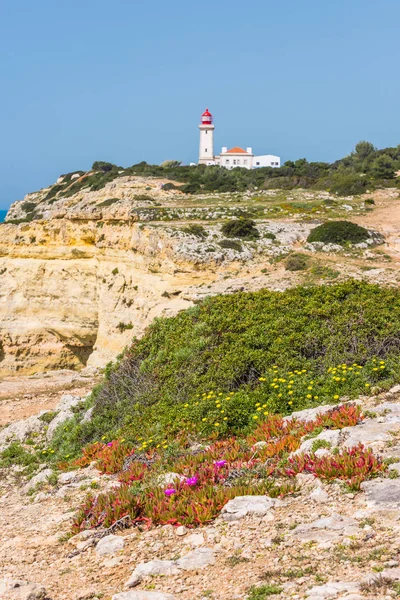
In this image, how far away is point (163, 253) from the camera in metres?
24.3

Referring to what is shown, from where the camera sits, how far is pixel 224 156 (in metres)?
87.4

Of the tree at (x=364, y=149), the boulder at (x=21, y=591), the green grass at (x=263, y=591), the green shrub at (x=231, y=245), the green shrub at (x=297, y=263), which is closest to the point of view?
the green grass at (x=263, y=591)

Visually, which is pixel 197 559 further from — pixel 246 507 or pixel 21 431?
pixel 21 431

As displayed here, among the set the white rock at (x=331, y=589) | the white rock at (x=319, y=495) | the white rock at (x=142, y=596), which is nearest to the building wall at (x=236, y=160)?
the white rock at (x=319, y=495)

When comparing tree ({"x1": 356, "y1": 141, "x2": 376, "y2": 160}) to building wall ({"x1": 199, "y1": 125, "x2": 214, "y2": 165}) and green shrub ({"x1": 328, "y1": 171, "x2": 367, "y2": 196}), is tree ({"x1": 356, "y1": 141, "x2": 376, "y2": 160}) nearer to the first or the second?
building wall ({"x1": 199, "y1": 125, "x2": 214, "y2": 165})

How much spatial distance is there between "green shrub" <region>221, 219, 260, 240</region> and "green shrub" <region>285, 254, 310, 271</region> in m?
2.62

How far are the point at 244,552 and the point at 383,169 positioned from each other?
50678 mm

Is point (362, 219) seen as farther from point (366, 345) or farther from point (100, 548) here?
Answer: point (100, 548)

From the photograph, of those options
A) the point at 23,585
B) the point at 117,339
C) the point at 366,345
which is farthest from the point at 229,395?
the point at 117,339

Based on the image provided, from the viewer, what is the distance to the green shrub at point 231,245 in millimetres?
23766

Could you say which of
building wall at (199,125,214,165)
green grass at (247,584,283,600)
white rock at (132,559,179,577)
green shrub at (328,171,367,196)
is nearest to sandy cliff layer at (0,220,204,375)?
green shrub at (328,171,367,196)

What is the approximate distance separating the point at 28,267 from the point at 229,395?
2284 cm

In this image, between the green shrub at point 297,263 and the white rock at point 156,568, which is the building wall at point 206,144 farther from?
the white rock at point 156,568

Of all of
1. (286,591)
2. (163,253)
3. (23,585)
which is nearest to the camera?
(286,591)
